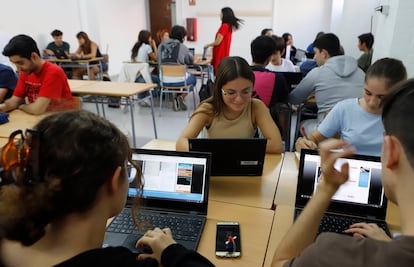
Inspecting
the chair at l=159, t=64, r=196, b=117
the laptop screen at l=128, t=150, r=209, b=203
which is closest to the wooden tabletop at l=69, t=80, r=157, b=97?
the chair at l=159, t=64, r=196, b=117

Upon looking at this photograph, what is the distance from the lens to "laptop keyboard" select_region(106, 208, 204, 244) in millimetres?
1170

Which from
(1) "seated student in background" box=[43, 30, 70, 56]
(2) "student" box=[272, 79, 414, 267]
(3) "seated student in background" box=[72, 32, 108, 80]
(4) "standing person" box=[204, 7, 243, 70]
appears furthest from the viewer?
(3) "seated student in background" box=[72, 32, 108, 80]

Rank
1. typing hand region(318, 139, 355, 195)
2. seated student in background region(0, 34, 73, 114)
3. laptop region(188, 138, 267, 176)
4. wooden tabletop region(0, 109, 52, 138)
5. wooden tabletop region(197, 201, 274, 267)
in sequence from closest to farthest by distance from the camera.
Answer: typing hand region(318, 139, 355, 195) < wooden tabletop region(197, 201, 274, 267) < laptop region(188, 138, 267, 176) < wooden tabletop region(0, 109, 52, 138) < seated student in background region(0, 34, 73, 114)

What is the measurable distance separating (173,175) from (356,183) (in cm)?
68

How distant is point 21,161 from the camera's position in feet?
2.24

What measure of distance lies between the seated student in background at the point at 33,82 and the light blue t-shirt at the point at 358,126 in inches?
82.3

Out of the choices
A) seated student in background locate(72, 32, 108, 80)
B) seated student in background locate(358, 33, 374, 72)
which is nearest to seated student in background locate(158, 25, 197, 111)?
seated student in background locate(72, 32, 108, 80)

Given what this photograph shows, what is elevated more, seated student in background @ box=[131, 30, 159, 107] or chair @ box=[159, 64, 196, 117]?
seated student in background @ box=[131, 30, 159, 107]

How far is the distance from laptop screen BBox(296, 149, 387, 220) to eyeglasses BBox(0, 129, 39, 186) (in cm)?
92

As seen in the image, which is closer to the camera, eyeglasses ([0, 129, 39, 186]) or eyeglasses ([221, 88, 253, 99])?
eyeglasses ([0, 129, 39, 186])

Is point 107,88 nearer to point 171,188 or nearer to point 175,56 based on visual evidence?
point 175,56

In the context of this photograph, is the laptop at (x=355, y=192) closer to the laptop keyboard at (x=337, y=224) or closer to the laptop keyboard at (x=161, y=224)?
the laptop keyboard at (x=337, y=224)

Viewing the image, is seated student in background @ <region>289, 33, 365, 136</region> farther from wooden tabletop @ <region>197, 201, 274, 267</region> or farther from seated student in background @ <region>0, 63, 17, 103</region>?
seated student in background @ <region>0, 63, 17, 103</region>

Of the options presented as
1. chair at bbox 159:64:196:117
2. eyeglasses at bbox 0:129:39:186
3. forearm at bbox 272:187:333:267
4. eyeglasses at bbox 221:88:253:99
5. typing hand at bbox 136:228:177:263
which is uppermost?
eyeglasses at bbox 0:129:39:186
